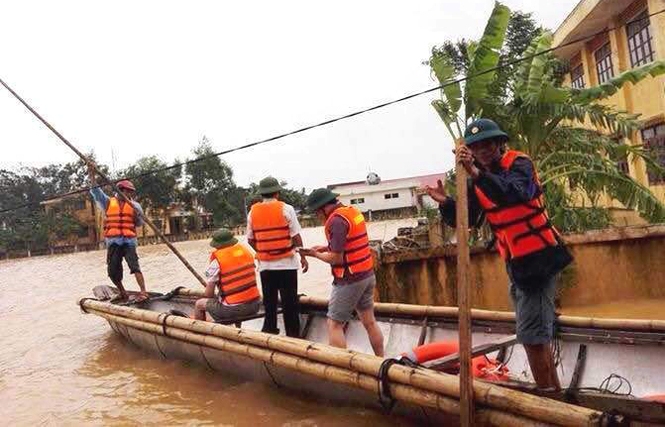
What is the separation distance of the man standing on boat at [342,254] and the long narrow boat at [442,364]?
372mm

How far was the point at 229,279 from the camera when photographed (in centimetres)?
506

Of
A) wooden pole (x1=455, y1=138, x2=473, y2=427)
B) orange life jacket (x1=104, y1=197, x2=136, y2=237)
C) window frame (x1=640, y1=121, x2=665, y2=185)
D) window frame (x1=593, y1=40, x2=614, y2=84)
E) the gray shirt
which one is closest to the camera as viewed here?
wooden pole (x1=455, y1=138, x2=473, y2=427)

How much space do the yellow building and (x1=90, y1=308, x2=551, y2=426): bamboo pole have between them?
301 inches

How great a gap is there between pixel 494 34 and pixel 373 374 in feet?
17.7

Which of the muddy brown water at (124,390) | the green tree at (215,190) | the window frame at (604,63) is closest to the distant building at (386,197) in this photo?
the green tree at (215,190)

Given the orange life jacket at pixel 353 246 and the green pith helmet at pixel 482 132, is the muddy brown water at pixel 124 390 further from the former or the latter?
the green pith helmet at pixel 482 132

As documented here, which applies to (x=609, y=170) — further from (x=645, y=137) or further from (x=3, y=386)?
(x=3, y=386)

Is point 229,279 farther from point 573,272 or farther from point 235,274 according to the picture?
point 573,272

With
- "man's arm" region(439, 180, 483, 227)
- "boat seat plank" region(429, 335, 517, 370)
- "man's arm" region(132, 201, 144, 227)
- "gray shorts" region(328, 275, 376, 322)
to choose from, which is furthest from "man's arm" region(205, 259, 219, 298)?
"man's arm" region(439, 180, 483, 227)

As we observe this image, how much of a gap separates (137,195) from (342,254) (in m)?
40.2

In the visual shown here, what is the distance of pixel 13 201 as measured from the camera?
50.4 meters

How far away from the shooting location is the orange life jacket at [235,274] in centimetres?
502

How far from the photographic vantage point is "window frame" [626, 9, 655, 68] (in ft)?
33.5

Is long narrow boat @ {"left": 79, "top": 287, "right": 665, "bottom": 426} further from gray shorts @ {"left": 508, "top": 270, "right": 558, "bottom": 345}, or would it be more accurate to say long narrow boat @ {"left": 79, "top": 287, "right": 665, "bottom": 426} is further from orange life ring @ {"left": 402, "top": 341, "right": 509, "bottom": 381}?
gray shorts @ {"left": 508, "top": 270, "right": 558, "bottom": 345}
